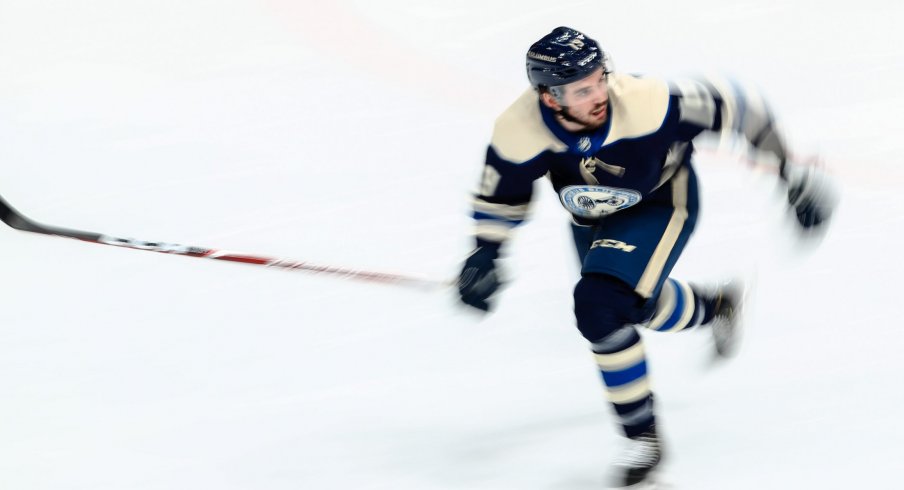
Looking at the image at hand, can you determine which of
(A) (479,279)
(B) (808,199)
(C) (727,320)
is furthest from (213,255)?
(B) (808,199)

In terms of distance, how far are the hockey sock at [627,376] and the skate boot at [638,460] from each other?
2 centimetres

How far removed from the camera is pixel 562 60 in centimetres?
279

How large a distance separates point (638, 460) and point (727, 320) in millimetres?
853

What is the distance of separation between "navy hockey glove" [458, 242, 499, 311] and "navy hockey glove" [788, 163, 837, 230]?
2.50ft

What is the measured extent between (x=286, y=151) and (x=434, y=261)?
1.20 meters

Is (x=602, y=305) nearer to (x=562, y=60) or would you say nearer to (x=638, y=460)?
(x=638, y=460)

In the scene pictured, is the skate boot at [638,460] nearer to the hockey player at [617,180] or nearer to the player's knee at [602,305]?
the hockey player at [617,180]

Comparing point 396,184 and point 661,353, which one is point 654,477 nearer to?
point 661,353

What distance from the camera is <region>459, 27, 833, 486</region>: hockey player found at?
9.36 feet

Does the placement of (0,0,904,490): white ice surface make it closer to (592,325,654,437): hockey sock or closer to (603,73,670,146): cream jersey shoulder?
(592,325,654,437): hockey sock

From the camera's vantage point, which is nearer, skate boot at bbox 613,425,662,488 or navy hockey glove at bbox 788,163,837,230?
skate boot at bbox 613,425,662,488

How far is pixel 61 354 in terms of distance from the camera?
12.8ft

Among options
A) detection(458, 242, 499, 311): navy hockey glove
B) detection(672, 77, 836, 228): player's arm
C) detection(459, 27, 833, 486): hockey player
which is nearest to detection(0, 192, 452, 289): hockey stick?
detection(458, 242, 499, 311): navy hockey glove

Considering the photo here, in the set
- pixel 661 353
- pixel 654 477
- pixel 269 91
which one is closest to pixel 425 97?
pixel 269 91
